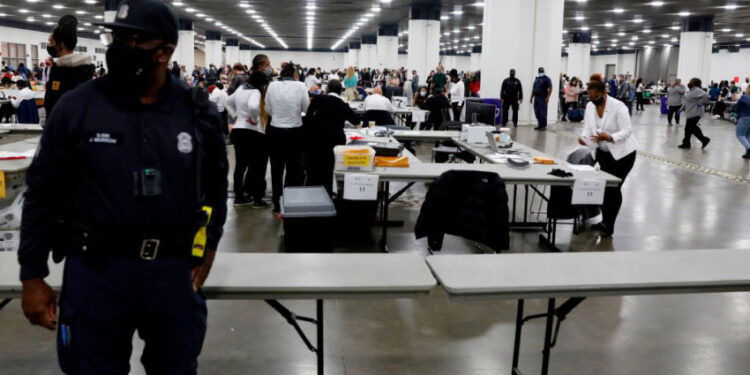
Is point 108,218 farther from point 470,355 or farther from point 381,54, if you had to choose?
point 381,54

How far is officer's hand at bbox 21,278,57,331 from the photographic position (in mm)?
1728

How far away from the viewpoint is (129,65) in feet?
5.47

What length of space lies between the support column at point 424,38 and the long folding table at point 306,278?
20.3 m

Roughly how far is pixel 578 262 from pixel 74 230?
2.13m

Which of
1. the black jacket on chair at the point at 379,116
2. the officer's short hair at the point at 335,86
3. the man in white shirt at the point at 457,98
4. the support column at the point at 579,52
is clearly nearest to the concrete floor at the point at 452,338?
the officer's short hair at the point at 335,86

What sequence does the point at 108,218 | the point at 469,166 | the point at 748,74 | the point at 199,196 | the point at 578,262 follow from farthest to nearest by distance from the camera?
the point at 748,74 → the point at 469,166 → the point at 578,262 → the point at 199,196 → the point at 108,218

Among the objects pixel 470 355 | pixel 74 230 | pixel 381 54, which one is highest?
pixel 381 54

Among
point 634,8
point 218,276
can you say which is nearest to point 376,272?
point 218,276

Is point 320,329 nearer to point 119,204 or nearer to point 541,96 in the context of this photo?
point 119,204

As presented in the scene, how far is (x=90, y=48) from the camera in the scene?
39781mm

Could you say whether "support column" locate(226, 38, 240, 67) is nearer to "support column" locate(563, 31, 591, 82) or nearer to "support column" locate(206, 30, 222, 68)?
"support column" locate(206, 30, 222, 68)

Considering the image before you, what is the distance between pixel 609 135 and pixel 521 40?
11360mm

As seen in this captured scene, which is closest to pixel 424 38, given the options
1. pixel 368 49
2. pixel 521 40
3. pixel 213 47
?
pixel 521 40

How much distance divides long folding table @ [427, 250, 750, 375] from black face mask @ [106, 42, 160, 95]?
1397 millimetres
